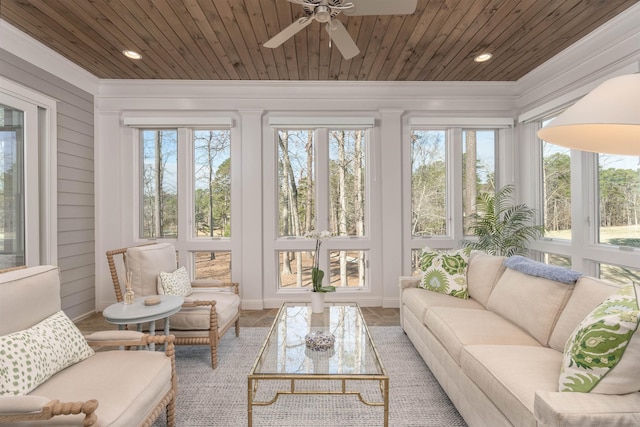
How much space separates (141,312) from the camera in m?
2.22

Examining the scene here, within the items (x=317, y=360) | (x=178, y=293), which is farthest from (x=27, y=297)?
(x=317, y=360)

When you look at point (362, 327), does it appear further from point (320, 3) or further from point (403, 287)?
point (320, 3)

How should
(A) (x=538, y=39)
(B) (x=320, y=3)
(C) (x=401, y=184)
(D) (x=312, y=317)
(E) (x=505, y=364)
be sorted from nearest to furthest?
(E) (x=505, y=364)
(B) (x=320, y=3)
(D) (x=312, y=317)
(A) (x=538, y=39)
(C) (x=401, y=184)

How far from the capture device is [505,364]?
1601 mm

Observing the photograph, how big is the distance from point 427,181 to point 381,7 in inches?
105

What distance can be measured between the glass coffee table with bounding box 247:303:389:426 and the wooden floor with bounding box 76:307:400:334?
1.02 metres

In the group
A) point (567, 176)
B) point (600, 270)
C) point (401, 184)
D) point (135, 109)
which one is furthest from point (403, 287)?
point (135, 109)

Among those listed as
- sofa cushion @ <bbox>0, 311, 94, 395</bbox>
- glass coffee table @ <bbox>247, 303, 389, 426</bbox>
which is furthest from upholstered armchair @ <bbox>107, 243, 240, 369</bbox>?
sofa cushion @ <bbox>0, 311, 94, 395</bbox>

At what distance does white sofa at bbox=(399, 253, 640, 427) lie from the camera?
1.17 metres

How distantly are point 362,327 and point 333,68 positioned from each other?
9.09 ft

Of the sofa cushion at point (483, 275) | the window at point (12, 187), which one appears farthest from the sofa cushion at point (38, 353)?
the sofa cushion at point (483, 275)

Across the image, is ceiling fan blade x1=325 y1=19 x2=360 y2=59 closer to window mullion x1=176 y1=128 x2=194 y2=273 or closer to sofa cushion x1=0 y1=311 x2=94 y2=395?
sofa cushion x1=0 y1=311 x2=94 y2=395

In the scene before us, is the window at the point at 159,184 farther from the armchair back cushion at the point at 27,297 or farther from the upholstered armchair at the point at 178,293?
the armchair back cushion at the point at 27,297

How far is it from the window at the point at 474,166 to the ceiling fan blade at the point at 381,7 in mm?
2650
